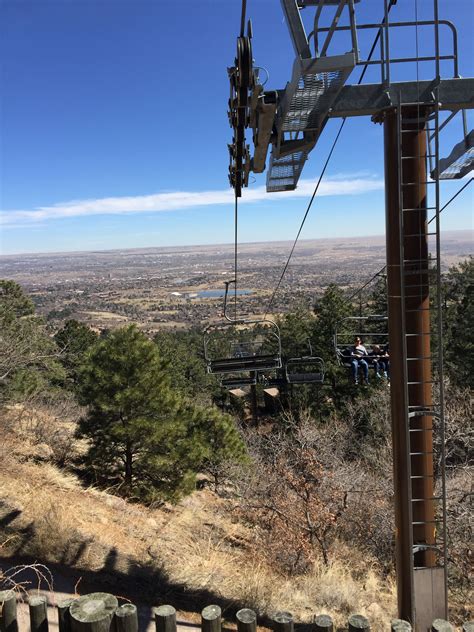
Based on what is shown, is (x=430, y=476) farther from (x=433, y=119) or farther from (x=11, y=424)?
(x=11, y=424)

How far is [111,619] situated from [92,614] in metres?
0.12

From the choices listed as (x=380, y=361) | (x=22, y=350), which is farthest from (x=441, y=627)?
(x=22, y=350)

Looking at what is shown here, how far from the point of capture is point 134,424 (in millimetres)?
11695

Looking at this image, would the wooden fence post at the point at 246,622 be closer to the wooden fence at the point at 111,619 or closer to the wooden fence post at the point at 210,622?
the wooden fence at the point at 111,619

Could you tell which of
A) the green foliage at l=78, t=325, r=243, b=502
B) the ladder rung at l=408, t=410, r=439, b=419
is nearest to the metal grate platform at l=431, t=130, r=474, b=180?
the ladder rung at l=408, t=410, r=439, b=419

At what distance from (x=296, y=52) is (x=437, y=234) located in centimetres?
189

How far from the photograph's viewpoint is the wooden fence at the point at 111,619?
108 inches

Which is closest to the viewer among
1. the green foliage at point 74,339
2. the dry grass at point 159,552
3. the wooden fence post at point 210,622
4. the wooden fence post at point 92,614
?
the wooden fence post at point 92,614

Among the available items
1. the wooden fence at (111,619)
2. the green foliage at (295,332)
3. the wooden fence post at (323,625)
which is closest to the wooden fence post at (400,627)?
the wooden fence at (111,619)

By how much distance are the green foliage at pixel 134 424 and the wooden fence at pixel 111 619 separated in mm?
8812

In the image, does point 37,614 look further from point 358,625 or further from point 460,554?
point 460,554

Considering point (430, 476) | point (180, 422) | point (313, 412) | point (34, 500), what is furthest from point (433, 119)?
point (313, 412)

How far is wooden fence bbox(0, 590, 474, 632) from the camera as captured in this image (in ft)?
9.01

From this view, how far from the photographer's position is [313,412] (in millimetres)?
24469
